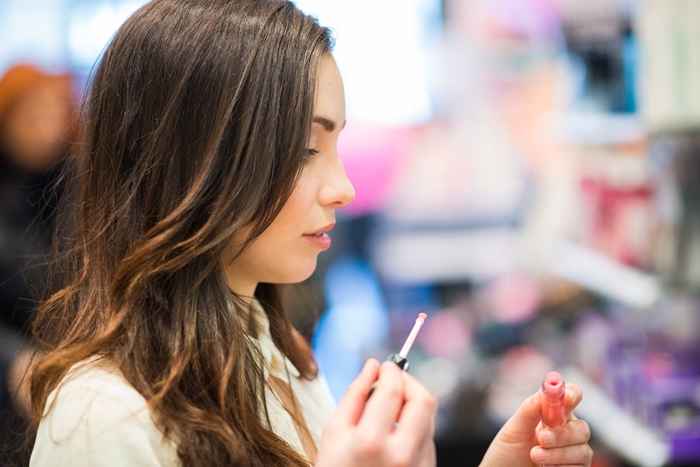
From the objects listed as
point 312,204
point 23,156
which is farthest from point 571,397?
point 23,156

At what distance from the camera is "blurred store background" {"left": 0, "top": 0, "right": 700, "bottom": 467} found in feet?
8.11

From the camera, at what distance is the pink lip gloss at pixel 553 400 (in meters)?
1.07

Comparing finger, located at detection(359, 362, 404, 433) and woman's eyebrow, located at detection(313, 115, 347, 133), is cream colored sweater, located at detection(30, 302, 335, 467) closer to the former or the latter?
finger, located at detection(359, 362, 404, 433)

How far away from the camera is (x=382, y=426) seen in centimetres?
93

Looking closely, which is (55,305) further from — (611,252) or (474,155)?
(611,252)

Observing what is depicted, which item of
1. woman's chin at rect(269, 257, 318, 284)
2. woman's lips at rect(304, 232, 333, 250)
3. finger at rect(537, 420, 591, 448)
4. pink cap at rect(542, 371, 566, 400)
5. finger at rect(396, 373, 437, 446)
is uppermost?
woman's lips at rect(304, 232, 333, 250)

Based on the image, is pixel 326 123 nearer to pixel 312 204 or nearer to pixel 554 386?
pixel 312 204

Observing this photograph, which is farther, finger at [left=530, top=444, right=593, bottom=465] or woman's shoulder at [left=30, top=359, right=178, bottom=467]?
finger at [left=530, top=444, right=593, bottom=465]

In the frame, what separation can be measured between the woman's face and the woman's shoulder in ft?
0.77

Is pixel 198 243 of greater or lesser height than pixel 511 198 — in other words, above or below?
above

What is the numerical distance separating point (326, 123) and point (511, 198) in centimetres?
150

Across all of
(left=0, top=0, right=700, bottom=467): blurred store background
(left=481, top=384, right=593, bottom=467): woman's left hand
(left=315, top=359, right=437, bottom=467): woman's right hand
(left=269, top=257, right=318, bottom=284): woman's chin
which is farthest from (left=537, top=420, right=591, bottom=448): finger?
(left=0, top=0, right=700, bottom=467): blurred store background

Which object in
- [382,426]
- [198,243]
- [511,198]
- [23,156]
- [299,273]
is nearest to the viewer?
[382,426]

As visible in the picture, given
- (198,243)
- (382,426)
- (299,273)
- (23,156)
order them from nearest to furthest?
1. (382,426)
2. (198,243)
3. (299,273)
4. (23,156)
